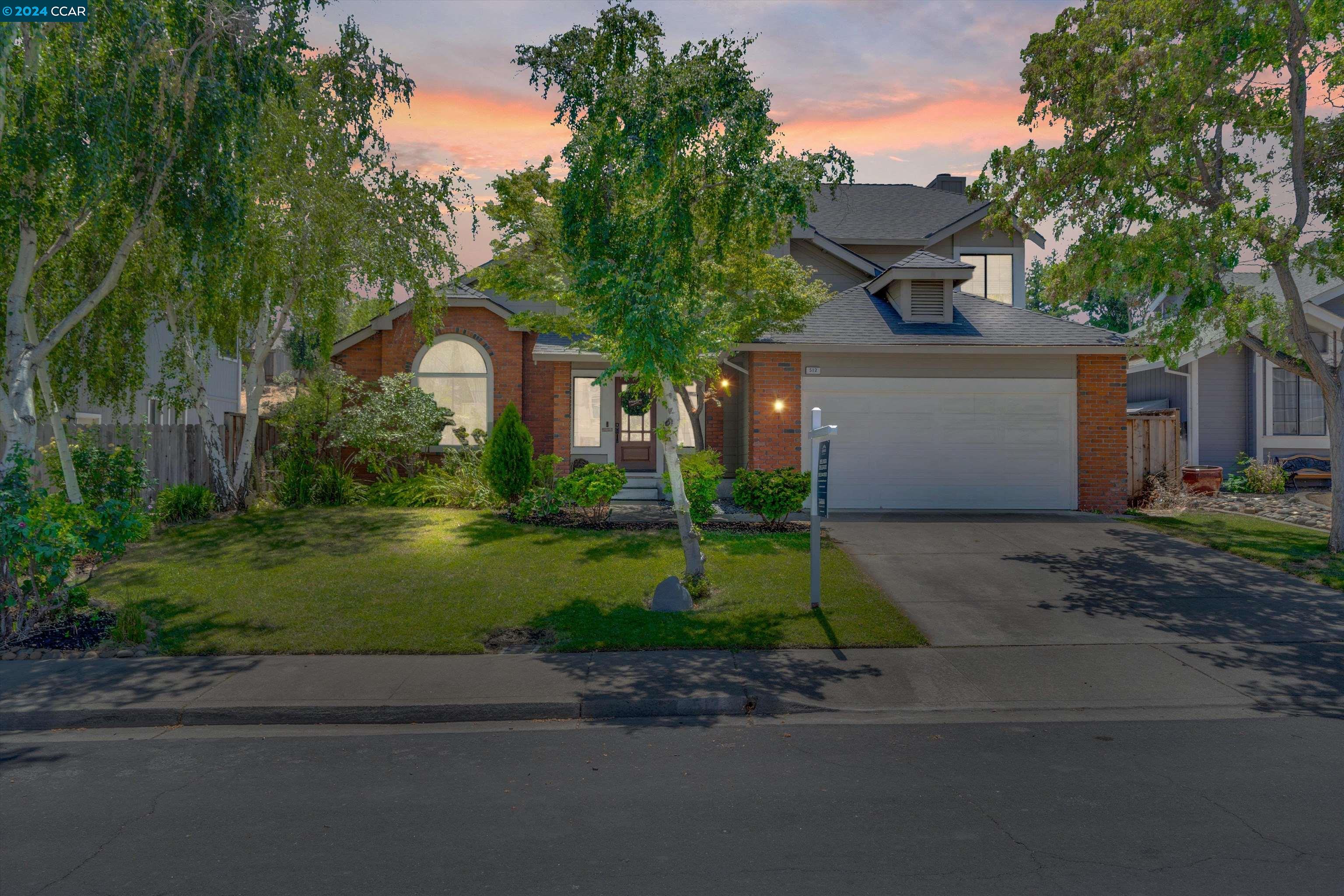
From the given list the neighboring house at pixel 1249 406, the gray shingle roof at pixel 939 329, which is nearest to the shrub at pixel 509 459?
the gray shingle roof at pixel 939 329

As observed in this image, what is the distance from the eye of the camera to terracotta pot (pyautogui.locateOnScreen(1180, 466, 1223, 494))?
19.2 meters

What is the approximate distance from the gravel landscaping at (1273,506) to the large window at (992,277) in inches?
273

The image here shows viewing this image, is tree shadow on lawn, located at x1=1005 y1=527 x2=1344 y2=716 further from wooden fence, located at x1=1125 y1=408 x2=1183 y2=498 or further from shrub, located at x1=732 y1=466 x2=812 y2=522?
wooden fence, located at x1=1125 y1=408 x2=1183 y2=498

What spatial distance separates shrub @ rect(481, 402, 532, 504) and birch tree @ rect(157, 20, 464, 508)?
88.7 inches

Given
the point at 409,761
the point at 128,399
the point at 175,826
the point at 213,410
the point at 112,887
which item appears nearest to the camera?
the point at 112,887

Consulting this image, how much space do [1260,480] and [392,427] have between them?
64.0 feet

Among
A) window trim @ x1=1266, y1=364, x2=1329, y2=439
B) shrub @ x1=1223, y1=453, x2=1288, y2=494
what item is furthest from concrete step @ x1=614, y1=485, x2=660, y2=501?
window trim @ x1=1266, y1=364, x2=1329, y2=439

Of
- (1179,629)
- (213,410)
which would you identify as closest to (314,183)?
(1179,629)

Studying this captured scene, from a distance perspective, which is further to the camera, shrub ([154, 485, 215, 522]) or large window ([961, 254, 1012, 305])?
large window ([961, 254, 1012, 305])

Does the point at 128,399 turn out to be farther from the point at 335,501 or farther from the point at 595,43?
the point at 595,43

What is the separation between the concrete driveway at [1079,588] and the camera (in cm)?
868

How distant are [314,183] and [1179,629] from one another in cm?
1364

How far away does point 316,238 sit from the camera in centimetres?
1407

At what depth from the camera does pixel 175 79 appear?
9.26 m
